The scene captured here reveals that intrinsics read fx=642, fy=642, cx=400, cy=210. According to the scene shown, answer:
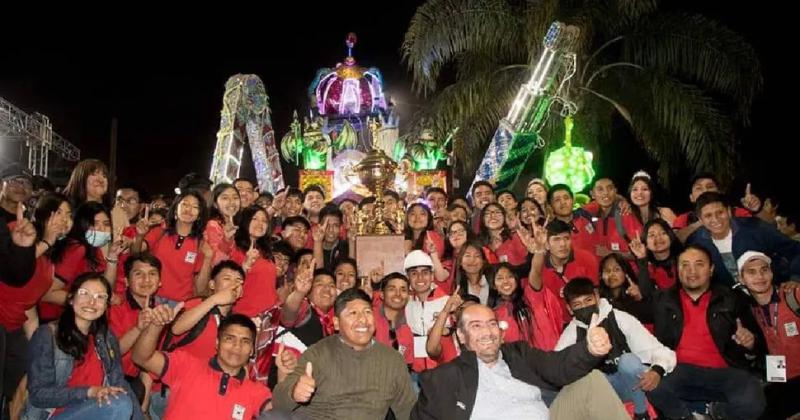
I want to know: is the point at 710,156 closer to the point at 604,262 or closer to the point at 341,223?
the point at 604,262

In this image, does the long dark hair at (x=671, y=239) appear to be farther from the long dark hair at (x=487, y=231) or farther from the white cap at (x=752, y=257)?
the long dark hair at (x=487, y=231)

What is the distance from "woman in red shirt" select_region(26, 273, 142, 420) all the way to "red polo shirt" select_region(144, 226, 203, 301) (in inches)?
45.7

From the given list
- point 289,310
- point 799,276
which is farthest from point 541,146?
point 289,310

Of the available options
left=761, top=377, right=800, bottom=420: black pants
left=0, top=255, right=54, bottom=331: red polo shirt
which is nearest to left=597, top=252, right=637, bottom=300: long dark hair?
left=761, top=377, right=800, bottom=420: black pants

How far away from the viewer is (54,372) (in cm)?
421

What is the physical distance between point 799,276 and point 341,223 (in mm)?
4801

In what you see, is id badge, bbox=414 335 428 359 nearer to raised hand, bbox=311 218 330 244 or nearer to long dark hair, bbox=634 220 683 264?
raised hand, bbox=311 218 330 244

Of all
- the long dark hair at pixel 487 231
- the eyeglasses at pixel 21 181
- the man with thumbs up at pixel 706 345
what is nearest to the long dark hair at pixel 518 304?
the man with thumbs up at pixel 706 345

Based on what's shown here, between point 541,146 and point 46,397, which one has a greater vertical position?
point 541,146

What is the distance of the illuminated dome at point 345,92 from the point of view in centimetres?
2362

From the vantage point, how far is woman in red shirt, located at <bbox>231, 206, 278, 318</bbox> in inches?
221

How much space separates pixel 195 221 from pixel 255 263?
2.34ft

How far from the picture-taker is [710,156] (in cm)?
1135

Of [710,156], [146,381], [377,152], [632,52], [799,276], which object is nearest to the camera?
[146,381]
